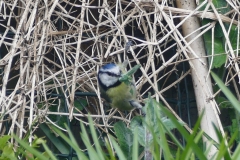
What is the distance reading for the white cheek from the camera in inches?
80.6

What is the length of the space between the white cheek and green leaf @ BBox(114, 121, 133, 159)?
0.17 m

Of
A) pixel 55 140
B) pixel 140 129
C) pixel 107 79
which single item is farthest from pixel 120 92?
pixel 55 140

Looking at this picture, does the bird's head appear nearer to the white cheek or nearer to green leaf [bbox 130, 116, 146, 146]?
the white cheek

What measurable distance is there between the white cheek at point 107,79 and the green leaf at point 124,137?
0.17 m

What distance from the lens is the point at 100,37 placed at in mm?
2232

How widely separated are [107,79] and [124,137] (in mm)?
228

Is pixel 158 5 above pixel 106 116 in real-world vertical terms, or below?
above

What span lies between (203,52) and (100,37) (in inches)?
16.0

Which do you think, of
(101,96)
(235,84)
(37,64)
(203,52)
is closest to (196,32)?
(203,52)

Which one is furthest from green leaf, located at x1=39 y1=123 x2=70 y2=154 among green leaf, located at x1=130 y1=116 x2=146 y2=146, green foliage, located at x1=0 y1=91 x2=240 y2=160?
green leaf, located at x1=130 y1=116 x2=146 y2=146

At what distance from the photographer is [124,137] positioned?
6.94ft

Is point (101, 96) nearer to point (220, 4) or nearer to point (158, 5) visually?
point (158, 5)

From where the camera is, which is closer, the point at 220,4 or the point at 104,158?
Answer: the point at 104,158

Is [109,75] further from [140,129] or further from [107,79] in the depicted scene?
[140,129]
